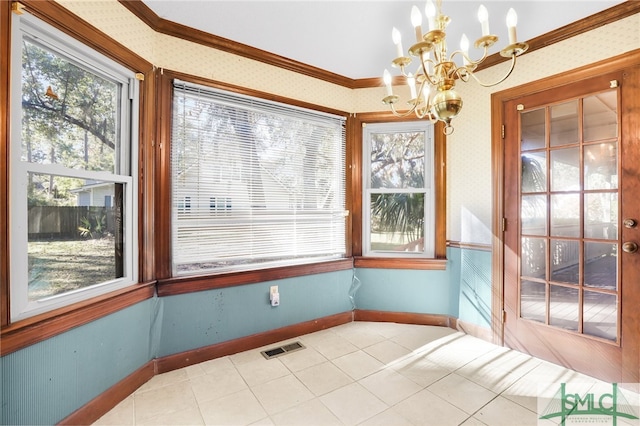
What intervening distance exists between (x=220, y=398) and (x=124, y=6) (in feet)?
8.65

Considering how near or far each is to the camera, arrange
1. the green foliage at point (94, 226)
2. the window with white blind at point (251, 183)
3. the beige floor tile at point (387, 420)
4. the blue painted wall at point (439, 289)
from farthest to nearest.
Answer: the blue painted wall at point (439, 289) < the window with white blind at point (251, 183) < the green foliage at point (94, 226) < the beige floor tile at point (387, 420)

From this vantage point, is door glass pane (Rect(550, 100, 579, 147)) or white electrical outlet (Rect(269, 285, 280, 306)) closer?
door glass pane (Rect(550, 100, 579, 147))

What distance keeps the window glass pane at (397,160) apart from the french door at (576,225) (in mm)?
806

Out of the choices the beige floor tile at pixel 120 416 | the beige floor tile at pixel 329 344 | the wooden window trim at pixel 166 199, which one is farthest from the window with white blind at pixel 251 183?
the beige floor tile at pixel 120 416

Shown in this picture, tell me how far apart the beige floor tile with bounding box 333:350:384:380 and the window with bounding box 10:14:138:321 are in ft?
5.50

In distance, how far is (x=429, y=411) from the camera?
176 centimetres

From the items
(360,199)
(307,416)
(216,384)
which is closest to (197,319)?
(216,384)

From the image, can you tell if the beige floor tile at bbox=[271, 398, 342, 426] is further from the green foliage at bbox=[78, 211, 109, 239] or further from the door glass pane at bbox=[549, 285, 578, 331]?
the door glass pane at bbox=[549, 285, 578, 331]

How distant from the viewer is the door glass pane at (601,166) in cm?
207

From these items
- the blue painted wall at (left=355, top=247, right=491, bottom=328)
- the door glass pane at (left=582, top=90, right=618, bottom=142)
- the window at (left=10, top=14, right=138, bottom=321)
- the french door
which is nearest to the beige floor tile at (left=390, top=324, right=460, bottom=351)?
the blue painted wall at (left=355, top=247, right=491, bottom=328)

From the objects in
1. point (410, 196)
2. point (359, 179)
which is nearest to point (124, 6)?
point (359, 179)

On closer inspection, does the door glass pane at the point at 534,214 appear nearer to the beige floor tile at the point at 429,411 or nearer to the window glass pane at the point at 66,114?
the beige floor tile at the point at 429,411

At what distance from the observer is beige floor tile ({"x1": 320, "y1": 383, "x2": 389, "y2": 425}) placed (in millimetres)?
1721

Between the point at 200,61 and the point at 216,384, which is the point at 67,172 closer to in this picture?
the point at 200,61
